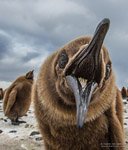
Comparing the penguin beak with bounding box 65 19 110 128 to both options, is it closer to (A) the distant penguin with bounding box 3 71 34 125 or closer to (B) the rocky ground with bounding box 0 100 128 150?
(B) the rocky ground with bounding box 0 100 128 150

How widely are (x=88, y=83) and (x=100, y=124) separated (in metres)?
0.86

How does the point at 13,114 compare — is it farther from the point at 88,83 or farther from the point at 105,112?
the point at 88,83

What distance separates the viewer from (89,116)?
3438 millimetres

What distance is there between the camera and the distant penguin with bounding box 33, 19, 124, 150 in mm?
2850

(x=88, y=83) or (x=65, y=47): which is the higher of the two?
(x=65, y=47)

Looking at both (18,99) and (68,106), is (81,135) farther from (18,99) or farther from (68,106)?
(18,99)

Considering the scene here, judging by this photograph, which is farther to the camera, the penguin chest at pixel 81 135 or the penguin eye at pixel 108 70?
the penguin chest at pixel 81 135

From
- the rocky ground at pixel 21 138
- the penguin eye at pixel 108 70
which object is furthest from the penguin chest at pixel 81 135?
the rocky ground at pixel 21 138

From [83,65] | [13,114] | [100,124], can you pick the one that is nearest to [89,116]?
[100,124]

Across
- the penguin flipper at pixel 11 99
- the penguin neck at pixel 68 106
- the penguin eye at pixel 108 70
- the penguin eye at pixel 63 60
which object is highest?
the penguin flipper at pixel 11 99

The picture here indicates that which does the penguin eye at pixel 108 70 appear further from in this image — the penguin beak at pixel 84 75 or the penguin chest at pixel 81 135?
the penguin chest at pixel 81 135

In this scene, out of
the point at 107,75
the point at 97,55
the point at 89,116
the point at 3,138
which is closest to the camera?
the point at 97,55

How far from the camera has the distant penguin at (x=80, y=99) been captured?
2.85 m

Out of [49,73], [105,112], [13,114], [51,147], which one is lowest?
[51,147]
